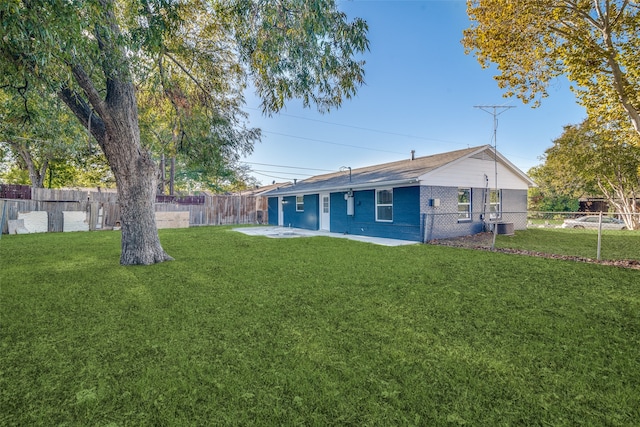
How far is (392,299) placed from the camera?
400 centimetres

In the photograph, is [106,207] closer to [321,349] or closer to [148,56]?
[148,56]

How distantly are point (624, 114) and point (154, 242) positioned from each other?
13.8 m

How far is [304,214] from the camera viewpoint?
1552 cm

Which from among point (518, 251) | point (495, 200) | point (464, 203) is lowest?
point (518, 251)

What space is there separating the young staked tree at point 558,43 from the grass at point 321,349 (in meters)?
5.11

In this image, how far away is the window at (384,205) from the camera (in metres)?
11.0

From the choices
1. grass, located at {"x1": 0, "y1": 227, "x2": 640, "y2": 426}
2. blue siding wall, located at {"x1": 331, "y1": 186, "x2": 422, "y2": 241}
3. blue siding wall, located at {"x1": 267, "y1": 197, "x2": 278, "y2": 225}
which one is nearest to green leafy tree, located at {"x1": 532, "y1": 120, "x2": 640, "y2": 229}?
blue siding wall, located at {"x1": 331, "y1": 186, "x2": 422, "y2": 241}

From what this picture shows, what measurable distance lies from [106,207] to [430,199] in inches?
591

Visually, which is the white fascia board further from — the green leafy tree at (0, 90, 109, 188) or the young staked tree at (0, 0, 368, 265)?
the green leafy tree at (0, 90, 109, 188)

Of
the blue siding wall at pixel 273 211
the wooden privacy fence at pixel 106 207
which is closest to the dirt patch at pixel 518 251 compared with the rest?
the blue siding wall at pixel 273 211

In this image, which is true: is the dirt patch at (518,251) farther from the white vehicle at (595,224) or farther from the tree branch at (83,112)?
the white vehicle at (595,224)

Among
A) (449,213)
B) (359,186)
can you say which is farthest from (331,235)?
(449,213)

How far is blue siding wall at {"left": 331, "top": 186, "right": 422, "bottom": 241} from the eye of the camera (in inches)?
399

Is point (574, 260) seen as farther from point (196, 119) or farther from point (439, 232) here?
point (196, 119)
